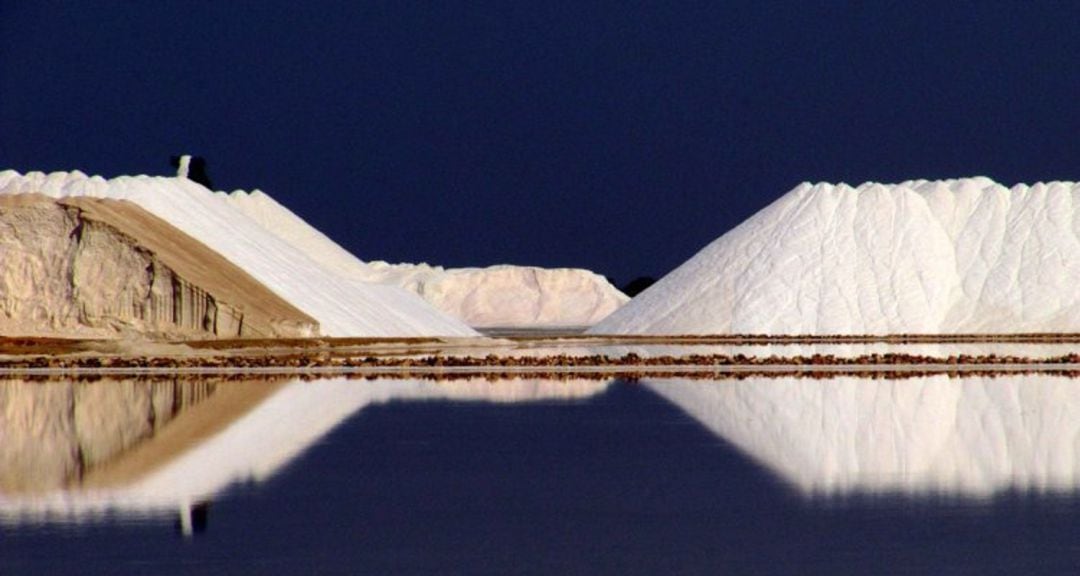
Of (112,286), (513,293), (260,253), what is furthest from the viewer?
(513,293)

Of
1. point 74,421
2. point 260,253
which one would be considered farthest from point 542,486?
point 260,253

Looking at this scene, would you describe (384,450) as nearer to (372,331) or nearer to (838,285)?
(372,331)

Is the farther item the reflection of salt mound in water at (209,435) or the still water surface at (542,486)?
the reflection of salt mound in water at (209,435)

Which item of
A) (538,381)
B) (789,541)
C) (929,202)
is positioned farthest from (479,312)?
(789,541)

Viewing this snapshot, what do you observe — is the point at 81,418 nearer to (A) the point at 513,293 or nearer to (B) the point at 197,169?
(B) the point at 197,169

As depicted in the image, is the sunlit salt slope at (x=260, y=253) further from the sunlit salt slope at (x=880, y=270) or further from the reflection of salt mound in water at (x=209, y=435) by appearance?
the reflection of salt mound in water at (x=209, y=435)

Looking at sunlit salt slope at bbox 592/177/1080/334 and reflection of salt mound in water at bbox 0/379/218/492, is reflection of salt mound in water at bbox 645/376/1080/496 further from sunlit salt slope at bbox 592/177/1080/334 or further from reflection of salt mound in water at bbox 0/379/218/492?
sunlit salt slope at bbox 592/177/1080/334

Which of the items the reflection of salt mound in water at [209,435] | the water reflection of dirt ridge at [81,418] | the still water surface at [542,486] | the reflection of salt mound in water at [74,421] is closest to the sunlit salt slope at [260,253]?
the water reflection of dirt ridge at [81,418]
